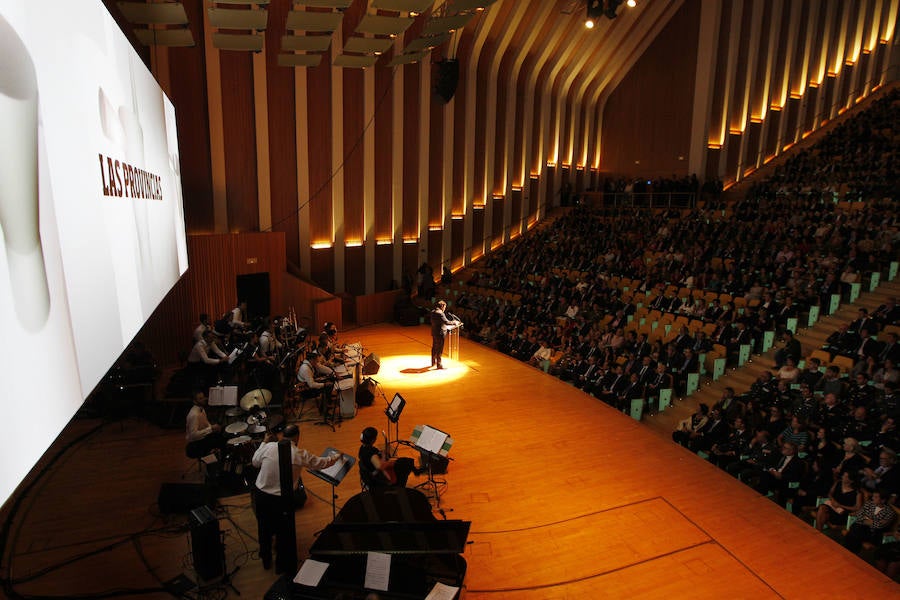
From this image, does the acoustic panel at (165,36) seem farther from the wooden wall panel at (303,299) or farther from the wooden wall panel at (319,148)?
the wooden wall panel at (319,148)

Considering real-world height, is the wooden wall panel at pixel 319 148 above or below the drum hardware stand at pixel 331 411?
above

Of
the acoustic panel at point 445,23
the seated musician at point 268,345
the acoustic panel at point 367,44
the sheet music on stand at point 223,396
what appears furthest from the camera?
the acoustic panel at point 367,44

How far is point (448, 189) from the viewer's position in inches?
718

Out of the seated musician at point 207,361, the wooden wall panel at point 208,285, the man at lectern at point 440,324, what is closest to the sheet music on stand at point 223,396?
the seated musician at point 207,361

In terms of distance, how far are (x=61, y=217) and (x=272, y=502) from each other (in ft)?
9.72

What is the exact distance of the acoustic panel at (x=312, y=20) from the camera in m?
7.85

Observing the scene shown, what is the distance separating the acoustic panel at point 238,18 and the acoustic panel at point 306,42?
3.52ft

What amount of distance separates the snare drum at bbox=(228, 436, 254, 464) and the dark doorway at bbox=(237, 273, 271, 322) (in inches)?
287

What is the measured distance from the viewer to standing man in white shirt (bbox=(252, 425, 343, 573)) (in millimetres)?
4336

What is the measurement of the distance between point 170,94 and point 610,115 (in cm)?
1620

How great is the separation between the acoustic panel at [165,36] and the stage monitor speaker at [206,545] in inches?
291

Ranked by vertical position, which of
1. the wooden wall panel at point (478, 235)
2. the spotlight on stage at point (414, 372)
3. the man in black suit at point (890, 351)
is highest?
the wooden wall panel at point (478, 235)

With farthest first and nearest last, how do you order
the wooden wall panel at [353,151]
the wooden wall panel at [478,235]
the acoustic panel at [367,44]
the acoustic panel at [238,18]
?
the wooden wall panel at [478,235]
the wooden wall panel at [353,151]
the acoustic panel at [367,44]
the acoustic panel at [238,18]

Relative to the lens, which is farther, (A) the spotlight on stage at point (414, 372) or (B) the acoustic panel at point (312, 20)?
(A) the spotlight on stage at point (414, 372)
